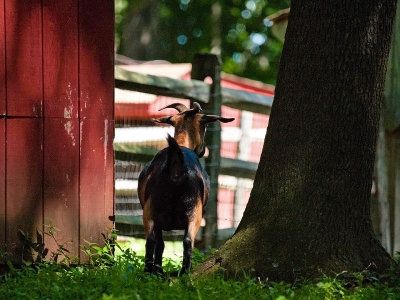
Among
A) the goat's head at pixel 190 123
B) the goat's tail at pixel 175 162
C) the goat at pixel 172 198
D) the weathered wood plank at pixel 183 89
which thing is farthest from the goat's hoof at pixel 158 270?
the weathered wood plank at pixel 183 89

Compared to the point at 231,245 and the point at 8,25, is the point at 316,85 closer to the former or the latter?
the point at 231,245

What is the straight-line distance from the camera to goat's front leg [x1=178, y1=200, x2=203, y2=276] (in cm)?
763

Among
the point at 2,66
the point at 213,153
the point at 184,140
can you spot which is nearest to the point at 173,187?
the point at 184,140

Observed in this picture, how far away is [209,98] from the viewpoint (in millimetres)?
11656

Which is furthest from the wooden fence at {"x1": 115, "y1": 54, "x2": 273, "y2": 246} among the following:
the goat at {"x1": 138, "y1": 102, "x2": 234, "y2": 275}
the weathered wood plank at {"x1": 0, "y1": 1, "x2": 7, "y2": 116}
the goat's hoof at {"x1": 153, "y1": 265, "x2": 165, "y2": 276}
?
the goat's hoof at {"x1": 153, "y1": 265, "x2": 165, "y2": 276}

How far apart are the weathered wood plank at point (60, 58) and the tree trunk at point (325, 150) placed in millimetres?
1854

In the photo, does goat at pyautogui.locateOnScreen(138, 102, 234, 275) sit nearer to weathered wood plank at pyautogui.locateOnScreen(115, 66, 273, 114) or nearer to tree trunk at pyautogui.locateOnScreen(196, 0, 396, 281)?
tree trunk at pyautogui.locateOnScreen(196, 0, 396, 281)

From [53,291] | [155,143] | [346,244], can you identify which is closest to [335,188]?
[346,244]

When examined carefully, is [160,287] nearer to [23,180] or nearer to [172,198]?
[172,198]

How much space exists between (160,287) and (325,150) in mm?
1673

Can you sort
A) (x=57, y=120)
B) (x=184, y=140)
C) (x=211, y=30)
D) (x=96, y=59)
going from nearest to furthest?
(x=57, y=120)
(x=184, y=140)
(x=96, y=59)
(x=211, y=30)

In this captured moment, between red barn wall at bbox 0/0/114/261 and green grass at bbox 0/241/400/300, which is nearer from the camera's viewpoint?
green grass at bbox 0/241/400/300

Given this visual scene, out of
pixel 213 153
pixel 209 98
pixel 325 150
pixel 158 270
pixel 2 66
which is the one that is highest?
pixel 2 66

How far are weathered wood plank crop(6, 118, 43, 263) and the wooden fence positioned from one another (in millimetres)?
2157
